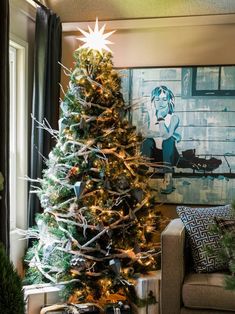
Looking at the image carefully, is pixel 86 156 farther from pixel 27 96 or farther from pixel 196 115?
pixel 196 115

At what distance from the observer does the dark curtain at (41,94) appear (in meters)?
3.50

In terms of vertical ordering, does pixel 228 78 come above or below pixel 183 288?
above

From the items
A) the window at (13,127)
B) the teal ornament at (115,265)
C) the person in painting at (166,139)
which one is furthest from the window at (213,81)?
the teal ornament at (115,265)

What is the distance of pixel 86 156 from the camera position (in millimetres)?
3070

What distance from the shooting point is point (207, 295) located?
9.06 ft

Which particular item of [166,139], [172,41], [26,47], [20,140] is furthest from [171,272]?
[26,47]

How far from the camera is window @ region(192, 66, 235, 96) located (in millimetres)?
A: 3672

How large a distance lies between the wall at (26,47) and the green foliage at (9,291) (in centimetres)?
164

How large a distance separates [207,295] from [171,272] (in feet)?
0.89

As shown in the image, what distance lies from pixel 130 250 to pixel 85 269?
348mm

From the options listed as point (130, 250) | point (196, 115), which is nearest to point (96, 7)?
point (196, 115)

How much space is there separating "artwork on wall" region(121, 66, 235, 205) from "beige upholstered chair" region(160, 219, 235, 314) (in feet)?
2.96

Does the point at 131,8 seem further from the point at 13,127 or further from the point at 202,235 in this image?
the point at 202,235

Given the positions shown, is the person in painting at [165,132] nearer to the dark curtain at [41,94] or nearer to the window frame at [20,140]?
the dark curtain at [41,94]
